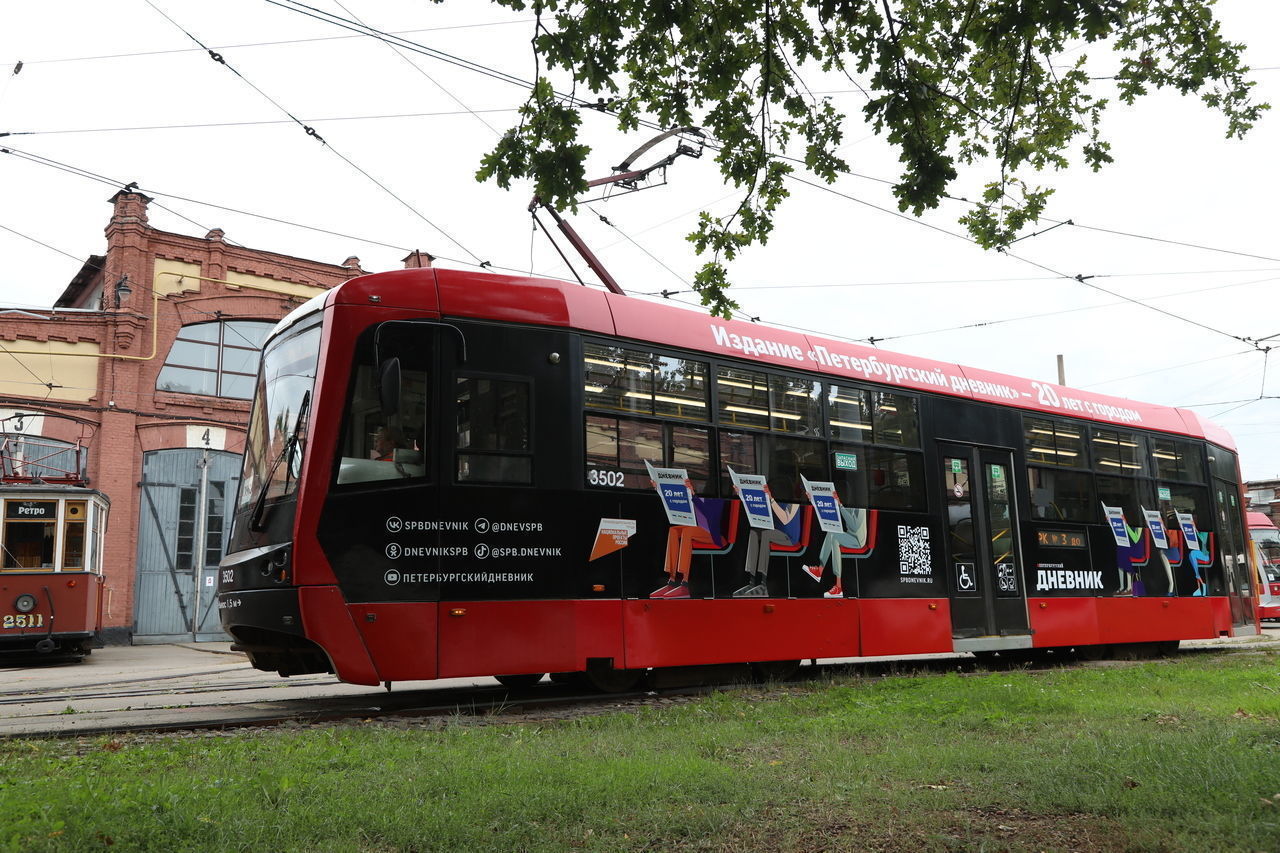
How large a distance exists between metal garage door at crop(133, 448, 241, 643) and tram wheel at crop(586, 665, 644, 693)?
14.5 meters

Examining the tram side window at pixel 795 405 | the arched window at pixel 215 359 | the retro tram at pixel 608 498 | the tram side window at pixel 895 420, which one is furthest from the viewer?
the arched window at pixel 215 359

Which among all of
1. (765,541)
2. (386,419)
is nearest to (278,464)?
(386,419)

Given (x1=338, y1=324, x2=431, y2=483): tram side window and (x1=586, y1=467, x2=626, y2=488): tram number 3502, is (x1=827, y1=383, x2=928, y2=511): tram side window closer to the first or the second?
(x1=586, y1=467, x2=626, y2=488): tram number 3502

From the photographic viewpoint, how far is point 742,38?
23.3ft

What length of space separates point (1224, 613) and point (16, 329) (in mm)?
22776

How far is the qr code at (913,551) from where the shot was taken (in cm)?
1119

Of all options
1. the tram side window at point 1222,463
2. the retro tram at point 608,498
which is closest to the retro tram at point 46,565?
the retro tram at point 608,498

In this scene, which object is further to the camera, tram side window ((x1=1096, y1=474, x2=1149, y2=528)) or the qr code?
tram side window ((x1=1096, y1=474, x2=1149, y2=528))

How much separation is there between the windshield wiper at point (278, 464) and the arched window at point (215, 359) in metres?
15.0

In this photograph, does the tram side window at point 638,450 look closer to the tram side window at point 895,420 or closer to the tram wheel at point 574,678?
the tram wheel at point 574,678

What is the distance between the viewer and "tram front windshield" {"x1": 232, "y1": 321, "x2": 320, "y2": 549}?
7.98 metres

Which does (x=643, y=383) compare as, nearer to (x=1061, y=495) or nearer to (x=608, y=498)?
(x=608, y=498)

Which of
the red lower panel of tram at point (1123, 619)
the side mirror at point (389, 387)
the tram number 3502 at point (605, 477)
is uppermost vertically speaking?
the side mirror at point (389, 387)

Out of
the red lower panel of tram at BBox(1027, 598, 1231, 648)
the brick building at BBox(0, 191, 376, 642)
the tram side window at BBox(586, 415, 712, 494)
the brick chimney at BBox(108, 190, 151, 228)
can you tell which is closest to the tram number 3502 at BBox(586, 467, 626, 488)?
the tram side window at BBox(586, 415, 712, 494)
